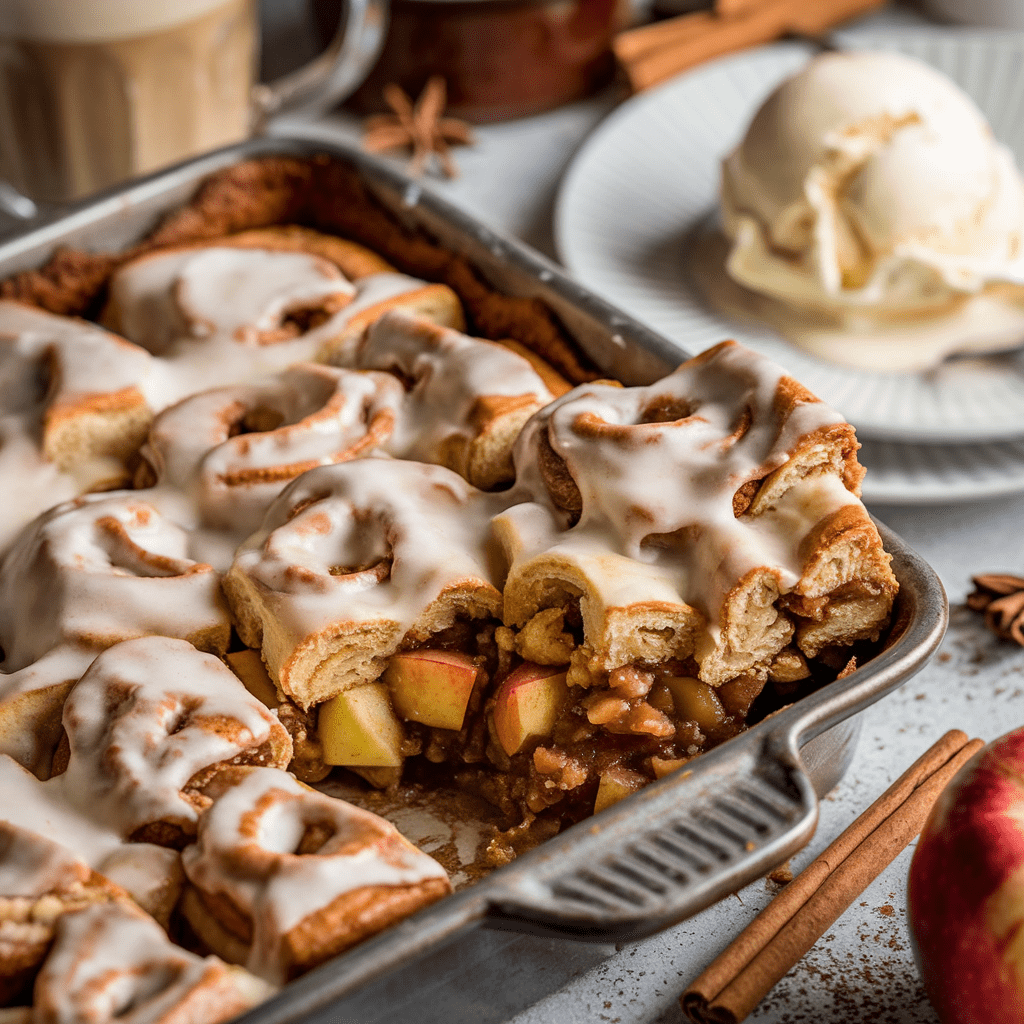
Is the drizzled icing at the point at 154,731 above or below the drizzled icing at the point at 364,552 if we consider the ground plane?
below

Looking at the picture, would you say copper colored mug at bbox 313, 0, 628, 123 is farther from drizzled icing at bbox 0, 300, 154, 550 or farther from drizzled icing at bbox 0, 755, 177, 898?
drizzled icing at bbox 0, 755, 177, 898

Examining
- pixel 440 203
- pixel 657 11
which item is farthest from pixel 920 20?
pixel 440 203

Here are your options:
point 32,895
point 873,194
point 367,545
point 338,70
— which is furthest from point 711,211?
point 32,895

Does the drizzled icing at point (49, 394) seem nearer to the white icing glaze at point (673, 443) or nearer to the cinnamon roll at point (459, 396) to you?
the cinnamon roll at point (459, 396)

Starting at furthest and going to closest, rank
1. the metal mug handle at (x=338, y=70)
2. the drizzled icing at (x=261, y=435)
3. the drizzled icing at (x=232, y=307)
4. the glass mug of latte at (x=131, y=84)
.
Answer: the metal mug handle at (x=338, y=70)
the glass mug of latte at (x=131, y=84)
the drizzled icing at (x=232, y=307)
the drizzled icing at (x=261, y=435)

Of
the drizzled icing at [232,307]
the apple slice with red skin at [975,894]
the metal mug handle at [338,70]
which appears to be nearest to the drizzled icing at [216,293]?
the drizzled icing at [232,307]
